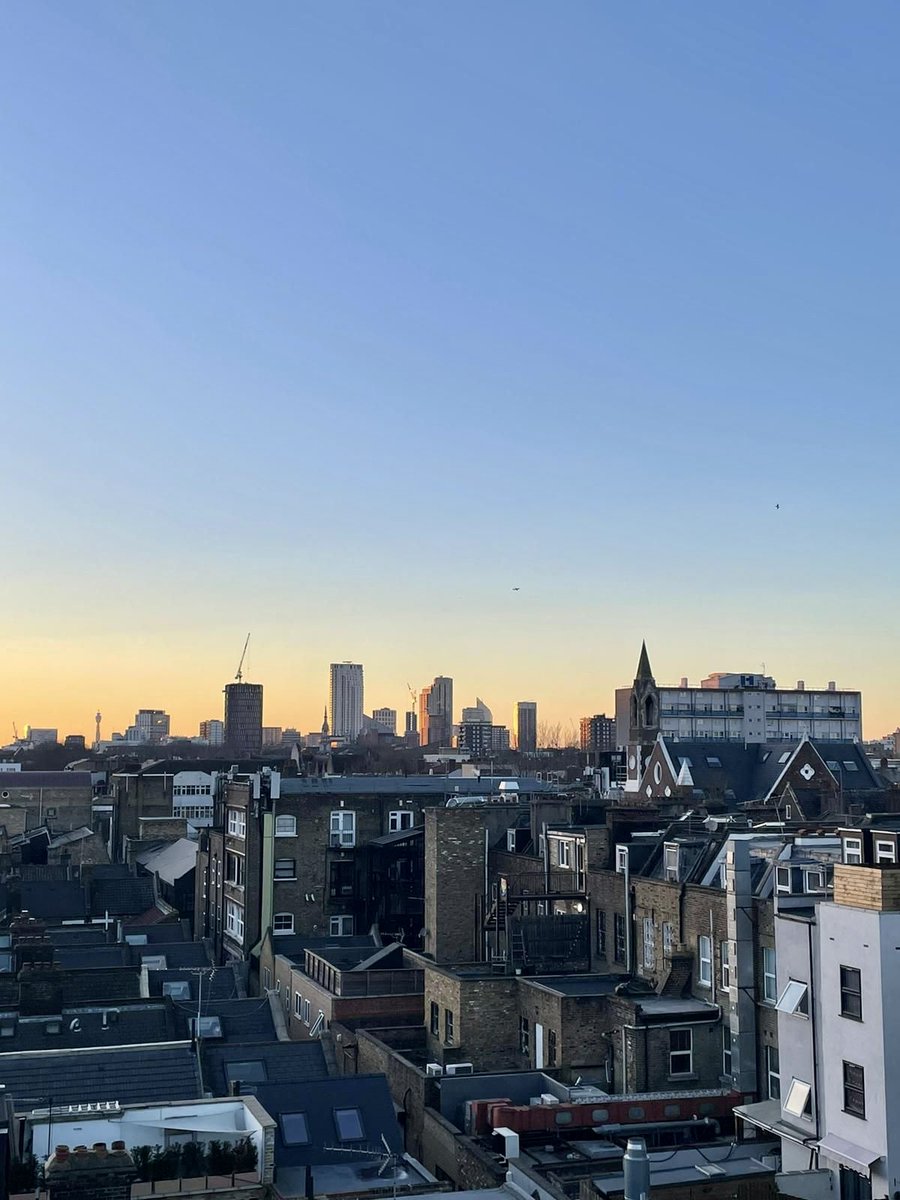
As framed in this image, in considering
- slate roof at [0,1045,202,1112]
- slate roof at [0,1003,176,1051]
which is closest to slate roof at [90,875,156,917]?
slate roof at [0,1003,176,1051]

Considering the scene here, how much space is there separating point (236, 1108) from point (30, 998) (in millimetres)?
16529

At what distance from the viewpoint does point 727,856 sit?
4434 cm

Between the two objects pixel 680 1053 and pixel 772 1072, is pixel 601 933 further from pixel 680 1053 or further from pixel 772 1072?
pixel 772 1072

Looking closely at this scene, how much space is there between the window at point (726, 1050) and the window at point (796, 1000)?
8.28 meters

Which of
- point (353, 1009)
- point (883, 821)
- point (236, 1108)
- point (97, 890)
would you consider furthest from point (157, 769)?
point (236, 1108)

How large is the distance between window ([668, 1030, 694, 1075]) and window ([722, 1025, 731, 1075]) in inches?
44.1

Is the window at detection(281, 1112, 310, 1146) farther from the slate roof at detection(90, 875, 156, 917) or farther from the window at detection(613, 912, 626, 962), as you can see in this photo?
the slate roof at detection(90, 875, 156, 917)

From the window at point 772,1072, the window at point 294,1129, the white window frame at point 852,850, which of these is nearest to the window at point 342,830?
the window at point 772,1072

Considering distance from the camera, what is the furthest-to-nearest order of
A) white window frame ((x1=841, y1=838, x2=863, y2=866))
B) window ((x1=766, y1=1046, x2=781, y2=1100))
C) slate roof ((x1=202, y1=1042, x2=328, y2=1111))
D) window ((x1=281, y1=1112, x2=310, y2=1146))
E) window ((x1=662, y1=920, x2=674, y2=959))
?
window ((x1=662, y1=920, x2=674, y2=959)) < slate roof ((x1=202, y1=1042, x2=328, y2=1111)) < window ((x1=766, y1=1046, x2=781, y2=1100)) < window ((x1=281, y1=1112, x2=310, y2=1146)) < white window frame ((x1=841, y1=838, x2=863, y2=866))

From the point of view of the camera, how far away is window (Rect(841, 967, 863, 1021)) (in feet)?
105

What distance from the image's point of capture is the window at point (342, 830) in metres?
77.1

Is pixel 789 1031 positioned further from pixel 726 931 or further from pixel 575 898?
pixel 575 898

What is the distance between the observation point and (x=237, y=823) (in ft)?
259

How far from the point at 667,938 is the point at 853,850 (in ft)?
54.7
